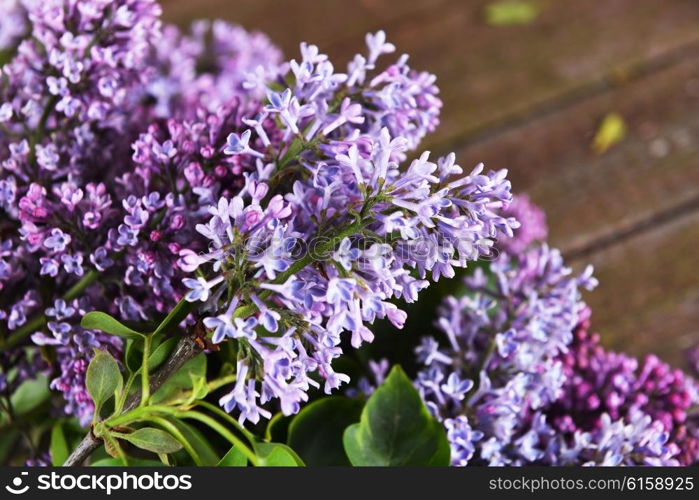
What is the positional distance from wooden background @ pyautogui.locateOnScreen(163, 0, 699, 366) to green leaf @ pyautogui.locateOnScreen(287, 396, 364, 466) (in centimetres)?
41

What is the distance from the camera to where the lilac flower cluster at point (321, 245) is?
16.3 inches

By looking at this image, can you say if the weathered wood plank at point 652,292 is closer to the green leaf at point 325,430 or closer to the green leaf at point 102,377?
the green leaf at point 325,430

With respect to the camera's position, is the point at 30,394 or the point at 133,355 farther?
the point at 30,394

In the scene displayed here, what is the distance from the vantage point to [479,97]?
3.22 ft

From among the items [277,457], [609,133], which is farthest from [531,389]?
[609,133]

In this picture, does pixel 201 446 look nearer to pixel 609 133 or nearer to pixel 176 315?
pixel 176 315

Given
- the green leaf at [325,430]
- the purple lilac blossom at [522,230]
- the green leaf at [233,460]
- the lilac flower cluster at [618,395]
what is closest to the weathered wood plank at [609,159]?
the purple lilac blossom at [522,230]

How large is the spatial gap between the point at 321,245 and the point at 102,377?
0.52 feet

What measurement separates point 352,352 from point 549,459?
18 cm

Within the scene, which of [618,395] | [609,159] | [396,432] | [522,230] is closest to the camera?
[396,432]

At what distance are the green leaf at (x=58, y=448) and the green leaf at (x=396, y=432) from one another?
0.21 m

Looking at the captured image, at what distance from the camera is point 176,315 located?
45cm

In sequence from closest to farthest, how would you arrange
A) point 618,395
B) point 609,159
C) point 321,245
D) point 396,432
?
1. point 321,245
2. point 396,432
3. point 618,395
4. point 609,159

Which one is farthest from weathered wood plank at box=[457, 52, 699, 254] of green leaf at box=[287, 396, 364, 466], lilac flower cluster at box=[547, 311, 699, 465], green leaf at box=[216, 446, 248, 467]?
green leaf at box=[216, 446, 248, 467]
